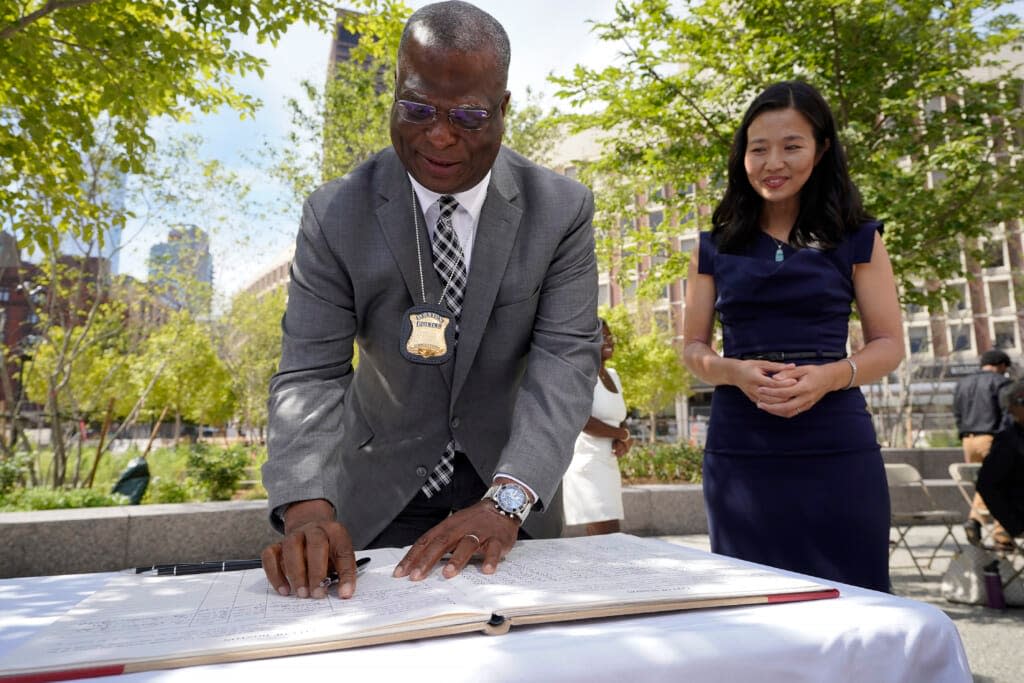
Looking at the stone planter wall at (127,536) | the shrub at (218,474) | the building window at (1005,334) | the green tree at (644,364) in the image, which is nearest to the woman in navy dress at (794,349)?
the stone planter wall at (127,536)

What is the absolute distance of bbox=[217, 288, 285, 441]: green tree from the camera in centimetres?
Answer: 2911

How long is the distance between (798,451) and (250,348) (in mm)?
31655

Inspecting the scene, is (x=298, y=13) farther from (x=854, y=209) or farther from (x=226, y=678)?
(x=226, y=678)

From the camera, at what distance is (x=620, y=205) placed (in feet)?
34.0

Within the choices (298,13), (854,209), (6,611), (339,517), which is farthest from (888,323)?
(298,13)

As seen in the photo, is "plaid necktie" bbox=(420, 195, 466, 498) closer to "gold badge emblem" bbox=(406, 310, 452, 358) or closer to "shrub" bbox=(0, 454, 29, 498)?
"gold badge emblem" bbox=(406, 310, 452, 358)

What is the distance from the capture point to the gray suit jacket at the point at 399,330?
1.72 meters

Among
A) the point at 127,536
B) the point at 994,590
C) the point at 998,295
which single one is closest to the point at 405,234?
the point at 127,536

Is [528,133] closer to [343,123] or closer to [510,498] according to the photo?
[343,123]

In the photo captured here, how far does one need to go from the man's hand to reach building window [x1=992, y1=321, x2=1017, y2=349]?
4539 centimetres

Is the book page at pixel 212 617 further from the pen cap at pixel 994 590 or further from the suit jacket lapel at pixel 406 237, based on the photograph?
the pen cap at pixel 994 590

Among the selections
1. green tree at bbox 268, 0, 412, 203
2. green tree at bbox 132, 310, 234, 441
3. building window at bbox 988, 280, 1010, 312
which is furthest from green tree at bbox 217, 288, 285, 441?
building window at bbox 988, 280, 1010, 312

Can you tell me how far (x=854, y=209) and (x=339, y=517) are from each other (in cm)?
171

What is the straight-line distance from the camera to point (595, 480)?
6.34 m
